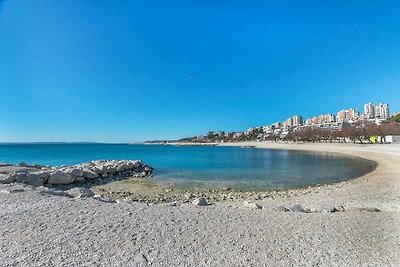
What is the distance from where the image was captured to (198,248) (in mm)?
4430

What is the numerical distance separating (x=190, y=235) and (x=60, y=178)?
13.3 metres

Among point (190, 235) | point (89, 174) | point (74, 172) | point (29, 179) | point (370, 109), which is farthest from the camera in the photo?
point (370, 109)

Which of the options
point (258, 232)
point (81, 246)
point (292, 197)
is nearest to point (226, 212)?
point (258, 232)

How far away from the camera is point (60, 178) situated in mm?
15289

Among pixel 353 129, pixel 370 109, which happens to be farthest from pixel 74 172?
pixel 370 109

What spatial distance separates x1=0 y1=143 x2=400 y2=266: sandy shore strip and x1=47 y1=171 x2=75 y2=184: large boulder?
8.42 m

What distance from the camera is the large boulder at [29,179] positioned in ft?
43.7

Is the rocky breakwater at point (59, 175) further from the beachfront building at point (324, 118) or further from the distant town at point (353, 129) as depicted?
the beachfront building at point (324, 118)

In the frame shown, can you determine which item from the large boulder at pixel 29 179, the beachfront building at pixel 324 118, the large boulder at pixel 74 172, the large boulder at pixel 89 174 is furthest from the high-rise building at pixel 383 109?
the large boulder at pixel 29 179

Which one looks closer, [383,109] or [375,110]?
[383,109]

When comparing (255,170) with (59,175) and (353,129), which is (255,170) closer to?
(59,175)

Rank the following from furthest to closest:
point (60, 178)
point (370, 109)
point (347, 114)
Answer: point (347, 114) → point (370, 109) → point (60, 178)

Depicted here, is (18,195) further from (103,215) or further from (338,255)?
(338,255)

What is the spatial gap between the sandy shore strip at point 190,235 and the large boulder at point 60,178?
27.6 ft
